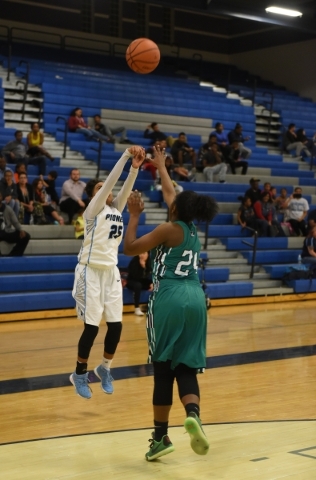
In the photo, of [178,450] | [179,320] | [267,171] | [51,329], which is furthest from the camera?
[267,171]

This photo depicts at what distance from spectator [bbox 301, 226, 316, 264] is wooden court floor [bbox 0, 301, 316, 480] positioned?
17.9ft

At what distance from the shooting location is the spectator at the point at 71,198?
14.1 metres

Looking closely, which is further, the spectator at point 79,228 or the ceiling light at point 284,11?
the ceiling light at point 284,11

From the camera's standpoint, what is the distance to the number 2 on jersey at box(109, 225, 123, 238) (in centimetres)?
621

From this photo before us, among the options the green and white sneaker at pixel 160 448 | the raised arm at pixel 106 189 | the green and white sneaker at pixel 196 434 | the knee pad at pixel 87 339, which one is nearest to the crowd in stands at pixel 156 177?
the raised arm at pixel 106 189

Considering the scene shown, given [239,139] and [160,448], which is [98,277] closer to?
[160,448]

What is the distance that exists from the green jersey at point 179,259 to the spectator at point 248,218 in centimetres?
1152

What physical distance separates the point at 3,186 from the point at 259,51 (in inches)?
602

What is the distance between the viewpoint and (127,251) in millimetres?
4754

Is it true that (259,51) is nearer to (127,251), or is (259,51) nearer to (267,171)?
(267,171)

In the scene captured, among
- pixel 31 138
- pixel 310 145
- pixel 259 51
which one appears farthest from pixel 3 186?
pixel 259 51

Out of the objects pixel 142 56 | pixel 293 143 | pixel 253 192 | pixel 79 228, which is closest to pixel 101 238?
pixel 142 56

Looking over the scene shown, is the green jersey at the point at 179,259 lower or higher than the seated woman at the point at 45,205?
higher

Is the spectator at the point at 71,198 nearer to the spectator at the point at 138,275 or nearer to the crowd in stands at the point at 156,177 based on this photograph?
the crowd in stands at the point at 156,177
